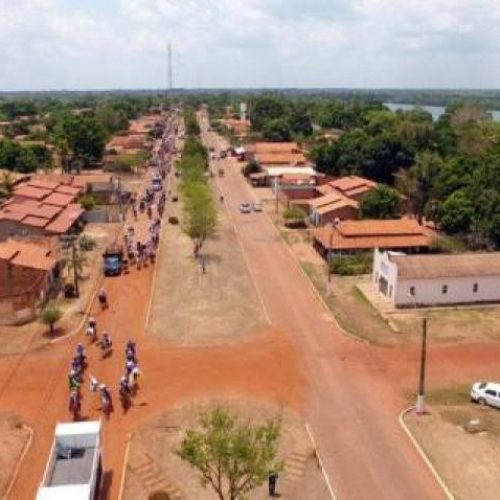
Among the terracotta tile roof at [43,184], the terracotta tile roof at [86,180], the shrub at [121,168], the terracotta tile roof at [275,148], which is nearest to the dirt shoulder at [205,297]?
the terracotta tile roof at [43,184]

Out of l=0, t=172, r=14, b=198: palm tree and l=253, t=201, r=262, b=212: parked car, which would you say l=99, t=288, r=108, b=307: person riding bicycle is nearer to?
l=253, t=201, r=262, b=212: parked car

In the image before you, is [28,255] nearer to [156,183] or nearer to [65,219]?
[65,219]

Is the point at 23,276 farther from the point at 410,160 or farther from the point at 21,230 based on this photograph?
the point at 410,160

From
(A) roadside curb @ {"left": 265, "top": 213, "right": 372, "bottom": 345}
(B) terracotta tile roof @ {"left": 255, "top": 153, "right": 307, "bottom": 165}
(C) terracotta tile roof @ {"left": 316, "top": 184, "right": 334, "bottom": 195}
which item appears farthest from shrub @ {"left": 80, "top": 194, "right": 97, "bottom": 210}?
(B) terracotta tile roof @ {"left": 255, "top": 153, "right": 307, "bottom": 165}

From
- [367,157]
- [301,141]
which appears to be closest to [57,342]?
[367,157]

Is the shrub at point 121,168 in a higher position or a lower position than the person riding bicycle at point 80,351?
higher

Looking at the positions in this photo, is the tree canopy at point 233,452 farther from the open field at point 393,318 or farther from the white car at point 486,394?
the open field at point 393,318
